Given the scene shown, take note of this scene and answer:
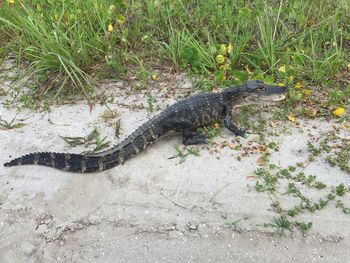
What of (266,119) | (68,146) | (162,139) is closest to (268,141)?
(266,119)

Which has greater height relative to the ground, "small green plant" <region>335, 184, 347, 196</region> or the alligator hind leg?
"small green plant" <region>335, 184, 347, 196</region>

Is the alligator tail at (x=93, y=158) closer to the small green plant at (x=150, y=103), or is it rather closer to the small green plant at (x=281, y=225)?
the small green plant at (x=150, y=103)

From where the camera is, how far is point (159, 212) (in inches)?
126

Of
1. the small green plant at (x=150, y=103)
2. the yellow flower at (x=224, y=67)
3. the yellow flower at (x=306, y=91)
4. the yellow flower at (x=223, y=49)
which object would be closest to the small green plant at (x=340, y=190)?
the yellow flower at (x=306, y=91)

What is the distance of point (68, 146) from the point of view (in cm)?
395

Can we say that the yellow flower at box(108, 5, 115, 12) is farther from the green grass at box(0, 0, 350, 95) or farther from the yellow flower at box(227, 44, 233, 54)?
the yellow flower at box(227, 44, 233, 54)

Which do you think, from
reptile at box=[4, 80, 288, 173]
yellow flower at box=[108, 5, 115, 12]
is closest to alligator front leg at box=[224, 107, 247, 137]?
reptile at box=[4, 80, 288, 173]

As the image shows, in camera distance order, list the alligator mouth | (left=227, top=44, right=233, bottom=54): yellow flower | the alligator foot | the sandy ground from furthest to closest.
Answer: (left=227, top=44, right=233, bottom=54): yellow flower
the alligator mouth
the alligator foot
the sandy ground

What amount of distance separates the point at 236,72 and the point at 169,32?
45.9 inches

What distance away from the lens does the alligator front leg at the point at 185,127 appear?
3920 mm

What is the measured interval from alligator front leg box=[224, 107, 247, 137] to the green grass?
0.66m

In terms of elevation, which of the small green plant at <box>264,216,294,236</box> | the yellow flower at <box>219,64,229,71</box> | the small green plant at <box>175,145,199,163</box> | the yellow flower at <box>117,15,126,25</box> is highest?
the yellow flower at <box>117,15,126,25</box>

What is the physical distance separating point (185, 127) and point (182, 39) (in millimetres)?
1499

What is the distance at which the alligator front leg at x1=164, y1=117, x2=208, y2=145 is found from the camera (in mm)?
3920
